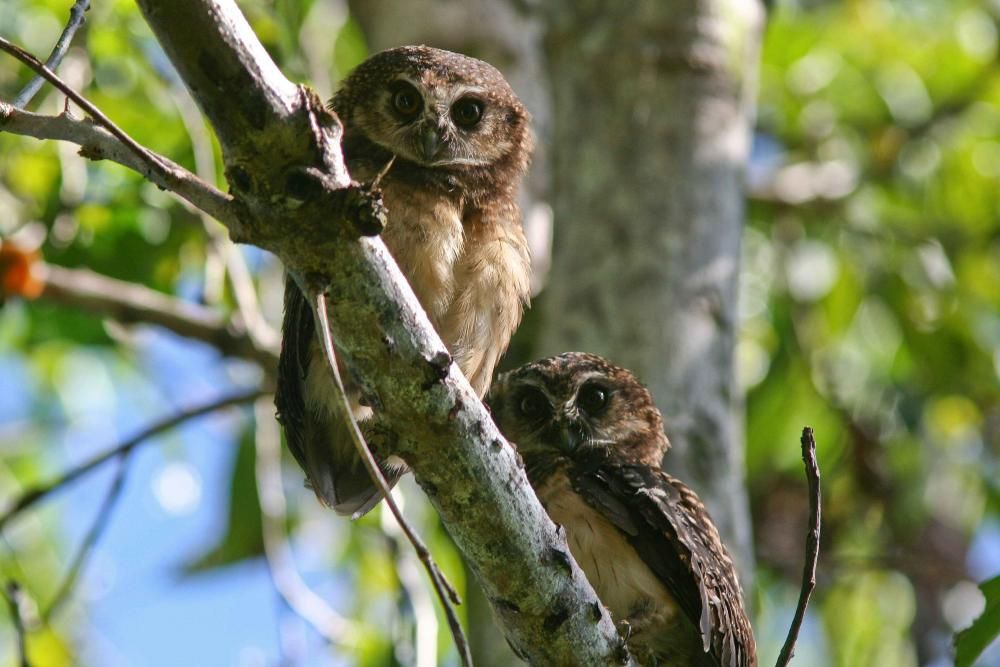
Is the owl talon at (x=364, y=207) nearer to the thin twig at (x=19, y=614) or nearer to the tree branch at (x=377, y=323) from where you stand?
the tree branch at (x=377, y=323)

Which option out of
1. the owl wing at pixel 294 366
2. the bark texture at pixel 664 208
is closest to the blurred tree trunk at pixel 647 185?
the bark texture at pixel 664 208

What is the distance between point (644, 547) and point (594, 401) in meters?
0.88

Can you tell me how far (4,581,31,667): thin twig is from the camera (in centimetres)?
360

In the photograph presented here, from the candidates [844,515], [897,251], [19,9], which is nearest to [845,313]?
[897,251]

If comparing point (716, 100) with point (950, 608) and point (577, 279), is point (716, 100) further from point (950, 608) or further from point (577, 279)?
point (950, 608)

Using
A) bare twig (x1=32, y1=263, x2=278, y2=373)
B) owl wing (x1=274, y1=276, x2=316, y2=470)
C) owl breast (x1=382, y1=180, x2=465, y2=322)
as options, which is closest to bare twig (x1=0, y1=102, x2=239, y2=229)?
owl wing (x1=274, y1=276, x2=316, y2=470)

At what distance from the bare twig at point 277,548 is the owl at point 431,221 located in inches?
56.5

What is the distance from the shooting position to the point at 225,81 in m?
2.28

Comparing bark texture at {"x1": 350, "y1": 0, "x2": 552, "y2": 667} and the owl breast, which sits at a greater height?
bark texture at {"x1": 350, "y1": 0, "x2": 552, "y2": 667}

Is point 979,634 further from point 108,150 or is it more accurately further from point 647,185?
point 647,185

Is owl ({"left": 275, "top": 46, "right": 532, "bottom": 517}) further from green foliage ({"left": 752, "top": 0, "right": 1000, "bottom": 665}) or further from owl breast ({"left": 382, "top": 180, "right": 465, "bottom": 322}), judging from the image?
green foliage ({"left": 752, "top": 0, "right": 1000, "bottom": 665})

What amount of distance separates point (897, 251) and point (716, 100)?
2.49m

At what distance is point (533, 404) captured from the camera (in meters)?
4.71

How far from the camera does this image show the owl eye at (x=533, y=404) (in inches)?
184
